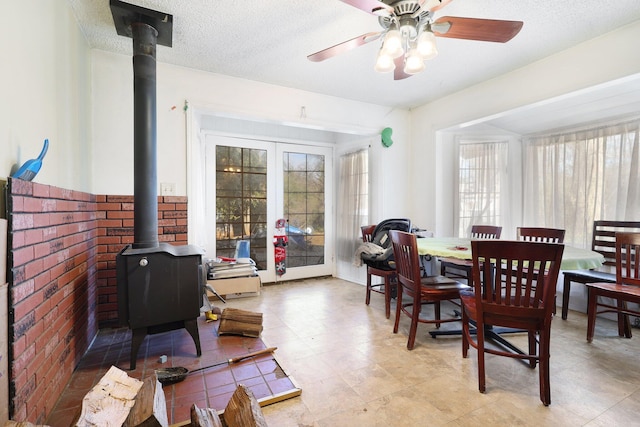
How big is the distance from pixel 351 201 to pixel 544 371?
305 centimetres

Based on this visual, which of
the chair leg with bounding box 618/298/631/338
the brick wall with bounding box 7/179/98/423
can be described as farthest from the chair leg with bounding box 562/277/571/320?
the brick wall with bounding box 7/179/98/423

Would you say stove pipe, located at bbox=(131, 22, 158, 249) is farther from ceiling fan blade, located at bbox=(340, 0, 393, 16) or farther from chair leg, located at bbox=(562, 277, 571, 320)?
chair leg, located at bbox=(562, 277, 571, 320)

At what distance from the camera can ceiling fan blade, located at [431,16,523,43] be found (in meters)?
1.63

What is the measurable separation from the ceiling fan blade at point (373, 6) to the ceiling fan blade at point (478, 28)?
0.99 ft

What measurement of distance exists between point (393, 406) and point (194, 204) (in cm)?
243

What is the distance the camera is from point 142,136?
2.20 meters

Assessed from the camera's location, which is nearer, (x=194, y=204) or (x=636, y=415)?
(x=636, y=415)

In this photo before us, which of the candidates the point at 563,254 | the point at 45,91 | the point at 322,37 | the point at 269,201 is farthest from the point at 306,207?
the point at 45,91

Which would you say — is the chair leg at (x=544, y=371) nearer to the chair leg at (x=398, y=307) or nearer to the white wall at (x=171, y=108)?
the chair leg at (x=398, y=307)

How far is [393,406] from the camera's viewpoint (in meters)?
1.64

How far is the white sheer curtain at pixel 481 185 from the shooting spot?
383 centimetres

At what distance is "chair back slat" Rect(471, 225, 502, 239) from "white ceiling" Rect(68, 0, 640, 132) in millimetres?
1514

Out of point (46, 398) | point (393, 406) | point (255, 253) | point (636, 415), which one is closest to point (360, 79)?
point (255, 253)

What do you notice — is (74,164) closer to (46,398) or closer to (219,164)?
(46,398)
